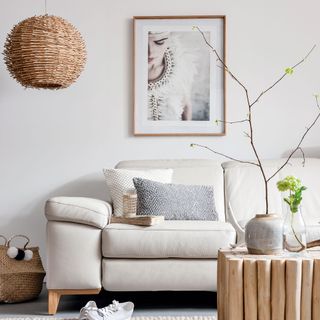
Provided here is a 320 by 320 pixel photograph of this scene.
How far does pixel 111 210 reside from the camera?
4.30 meters

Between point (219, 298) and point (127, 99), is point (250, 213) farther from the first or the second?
point (219, 298)

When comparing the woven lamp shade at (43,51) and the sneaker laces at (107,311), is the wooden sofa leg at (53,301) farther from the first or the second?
the woven lamp shade at (43,51)

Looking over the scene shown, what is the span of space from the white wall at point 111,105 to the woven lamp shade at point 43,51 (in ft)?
1.80

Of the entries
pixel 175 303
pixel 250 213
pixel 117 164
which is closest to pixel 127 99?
pixel 117 164

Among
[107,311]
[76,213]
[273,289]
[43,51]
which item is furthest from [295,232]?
[43,51]

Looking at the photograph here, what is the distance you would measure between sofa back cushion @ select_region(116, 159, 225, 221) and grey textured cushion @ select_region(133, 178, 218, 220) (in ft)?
0.94

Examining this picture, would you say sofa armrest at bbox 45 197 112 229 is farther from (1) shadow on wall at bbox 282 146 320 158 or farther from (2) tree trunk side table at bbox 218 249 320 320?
(1) shadow on wall at bbox 282 146 320 158

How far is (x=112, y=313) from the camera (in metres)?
3.06

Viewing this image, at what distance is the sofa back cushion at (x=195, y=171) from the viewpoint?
15.0ft


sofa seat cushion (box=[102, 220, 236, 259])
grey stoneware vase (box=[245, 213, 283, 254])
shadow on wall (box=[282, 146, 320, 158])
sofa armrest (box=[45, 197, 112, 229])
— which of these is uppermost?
shadow on wall (box=[282, 146, 320, 158])

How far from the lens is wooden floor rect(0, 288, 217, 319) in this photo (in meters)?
3.85

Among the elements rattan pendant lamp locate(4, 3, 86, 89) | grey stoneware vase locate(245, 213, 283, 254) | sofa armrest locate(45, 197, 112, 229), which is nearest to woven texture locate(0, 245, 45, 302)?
sofa armrest locate(45, 197, 112, 229)

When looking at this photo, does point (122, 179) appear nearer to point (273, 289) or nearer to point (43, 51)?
point (43, 51)

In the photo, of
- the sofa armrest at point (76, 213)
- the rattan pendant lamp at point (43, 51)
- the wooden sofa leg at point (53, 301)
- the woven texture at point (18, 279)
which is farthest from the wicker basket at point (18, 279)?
the rattan pendant lamp at point (43, 51)
